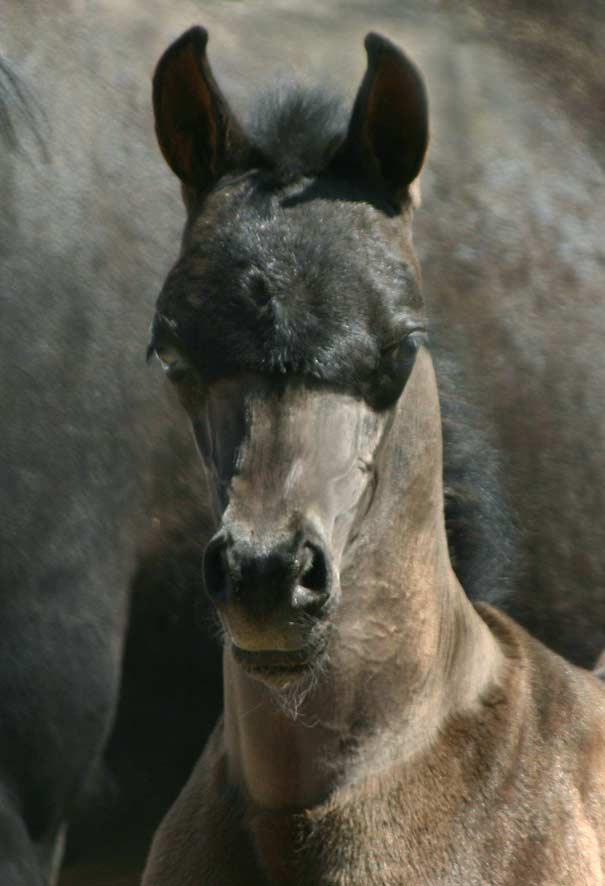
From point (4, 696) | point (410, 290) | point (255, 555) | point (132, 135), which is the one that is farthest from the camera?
point (132, 135)

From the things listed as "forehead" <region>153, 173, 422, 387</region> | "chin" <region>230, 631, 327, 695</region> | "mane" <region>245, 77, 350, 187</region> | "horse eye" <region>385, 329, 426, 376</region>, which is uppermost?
"mane" <region>245, 77, 350, 187</region>

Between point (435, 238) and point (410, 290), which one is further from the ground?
point (410, 290)

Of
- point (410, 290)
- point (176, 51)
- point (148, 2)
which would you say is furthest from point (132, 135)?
point (410, 290)

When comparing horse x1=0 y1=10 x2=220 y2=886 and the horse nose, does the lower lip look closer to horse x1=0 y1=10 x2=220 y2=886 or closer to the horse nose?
the horse nose

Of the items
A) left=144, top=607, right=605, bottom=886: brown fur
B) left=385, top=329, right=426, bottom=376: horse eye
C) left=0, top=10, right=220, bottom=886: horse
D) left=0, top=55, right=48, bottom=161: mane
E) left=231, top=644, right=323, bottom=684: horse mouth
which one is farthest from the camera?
left=0, top=55, right=48, bottom=161: mane

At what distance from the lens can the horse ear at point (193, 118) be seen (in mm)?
3916

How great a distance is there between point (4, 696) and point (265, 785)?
0.97 meters

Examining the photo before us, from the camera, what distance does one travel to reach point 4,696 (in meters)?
4.67

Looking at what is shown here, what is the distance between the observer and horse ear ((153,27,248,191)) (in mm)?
3916

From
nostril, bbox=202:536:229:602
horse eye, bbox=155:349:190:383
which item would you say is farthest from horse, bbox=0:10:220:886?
nostril, bbox=202:536:229:602

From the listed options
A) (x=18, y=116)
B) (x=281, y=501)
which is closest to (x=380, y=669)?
(x=281, y=501)

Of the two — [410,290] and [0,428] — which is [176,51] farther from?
[0,428]

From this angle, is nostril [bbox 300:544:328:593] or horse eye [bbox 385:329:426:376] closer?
nostril [bbox 300:544:328:593]

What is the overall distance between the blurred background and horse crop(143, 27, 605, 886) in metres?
0.71
